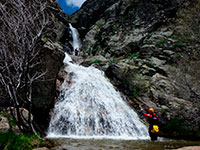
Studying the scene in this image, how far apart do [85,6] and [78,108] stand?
31.7 meters

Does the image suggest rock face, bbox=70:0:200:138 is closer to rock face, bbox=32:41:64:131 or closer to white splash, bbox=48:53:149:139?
white splash, bbox=48:53:149:139

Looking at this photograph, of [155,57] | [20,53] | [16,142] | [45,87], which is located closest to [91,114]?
[45,87]

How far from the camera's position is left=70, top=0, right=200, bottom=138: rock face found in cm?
1127

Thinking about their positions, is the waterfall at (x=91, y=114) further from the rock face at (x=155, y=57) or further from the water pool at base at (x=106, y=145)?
the rock face at (x=155, y=57)

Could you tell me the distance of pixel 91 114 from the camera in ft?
31.9

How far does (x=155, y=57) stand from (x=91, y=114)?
32.5ft

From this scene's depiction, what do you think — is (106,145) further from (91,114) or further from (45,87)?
(45,87)

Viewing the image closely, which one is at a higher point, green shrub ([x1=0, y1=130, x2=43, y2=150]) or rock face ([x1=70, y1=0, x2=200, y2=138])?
rock face ([x1=70, y1=0, x2=200, y2=138])

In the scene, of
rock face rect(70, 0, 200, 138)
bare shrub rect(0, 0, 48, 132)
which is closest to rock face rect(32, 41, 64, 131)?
bare shrub rect(0, 0, 48, 132)

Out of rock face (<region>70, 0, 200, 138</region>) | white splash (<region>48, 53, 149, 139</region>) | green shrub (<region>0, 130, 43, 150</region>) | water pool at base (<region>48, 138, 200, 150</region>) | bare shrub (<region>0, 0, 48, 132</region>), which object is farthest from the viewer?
rock face (<region>70, 0, 200, 138</region>)

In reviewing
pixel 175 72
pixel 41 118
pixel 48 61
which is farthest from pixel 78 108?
pixel 175 72

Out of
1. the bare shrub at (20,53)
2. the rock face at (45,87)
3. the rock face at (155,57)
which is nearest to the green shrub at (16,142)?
the bare shrub at (20,53)

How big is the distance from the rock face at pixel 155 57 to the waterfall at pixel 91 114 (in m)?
2.21

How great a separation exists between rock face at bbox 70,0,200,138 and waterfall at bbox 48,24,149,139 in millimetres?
2215
